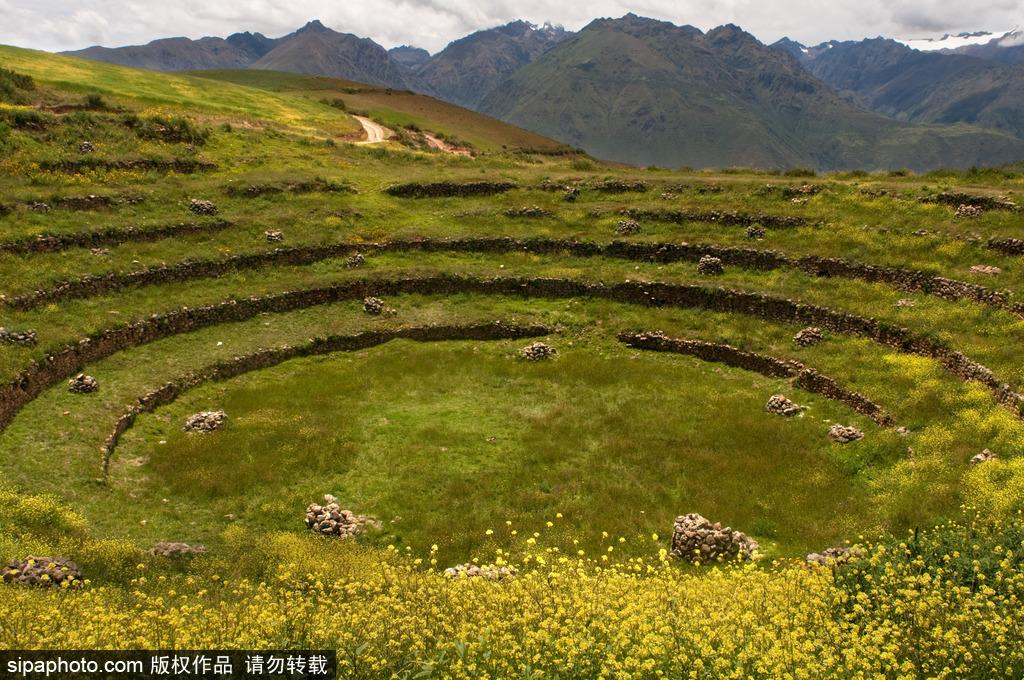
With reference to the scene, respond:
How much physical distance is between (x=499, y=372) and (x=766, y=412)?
45.0 ft

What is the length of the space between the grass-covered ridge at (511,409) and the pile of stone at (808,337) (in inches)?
47.0

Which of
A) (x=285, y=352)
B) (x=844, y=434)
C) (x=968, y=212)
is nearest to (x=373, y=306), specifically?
(x=285, y=352)

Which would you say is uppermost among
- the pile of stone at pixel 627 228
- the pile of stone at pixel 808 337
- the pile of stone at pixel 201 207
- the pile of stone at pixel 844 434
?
the pile of stone at pixel 627 228

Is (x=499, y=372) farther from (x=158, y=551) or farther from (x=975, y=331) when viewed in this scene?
(x=975, y=331)

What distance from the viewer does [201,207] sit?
160 feet

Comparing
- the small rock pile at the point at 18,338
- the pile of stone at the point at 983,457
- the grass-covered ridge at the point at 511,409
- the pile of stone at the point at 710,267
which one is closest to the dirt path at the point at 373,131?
the grass-covered ridge at the point at 511,409

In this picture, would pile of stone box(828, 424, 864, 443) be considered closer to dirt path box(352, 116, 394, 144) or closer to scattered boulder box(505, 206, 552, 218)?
scattered boulder box(505, 206, 552, 218)

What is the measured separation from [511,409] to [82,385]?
19486 mm

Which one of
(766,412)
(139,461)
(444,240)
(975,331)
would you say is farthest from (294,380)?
(975,331)

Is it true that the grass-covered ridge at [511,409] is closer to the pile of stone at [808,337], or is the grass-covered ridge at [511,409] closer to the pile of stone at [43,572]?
the pile of stone at [43,572]

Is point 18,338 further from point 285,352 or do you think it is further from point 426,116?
point 426,116

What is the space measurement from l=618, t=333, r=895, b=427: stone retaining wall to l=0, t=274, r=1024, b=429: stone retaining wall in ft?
14.4

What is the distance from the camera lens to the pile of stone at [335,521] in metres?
20.9

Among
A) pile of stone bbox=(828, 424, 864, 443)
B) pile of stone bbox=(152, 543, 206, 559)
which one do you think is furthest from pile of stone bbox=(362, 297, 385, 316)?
pile of stone bbox=(828, 424, 864, 443)
